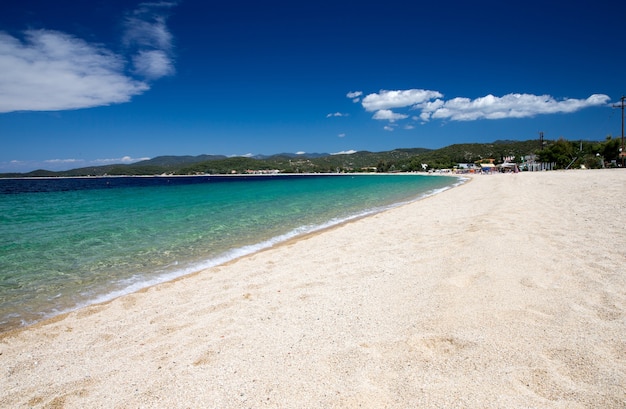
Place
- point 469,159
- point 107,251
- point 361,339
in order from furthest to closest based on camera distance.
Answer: point 469,159 → point 107,251 → point 361,339

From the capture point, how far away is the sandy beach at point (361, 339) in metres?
2.58

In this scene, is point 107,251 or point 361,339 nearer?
point 361,339

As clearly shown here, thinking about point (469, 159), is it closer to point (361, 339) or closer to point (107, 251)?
point (107, 251)

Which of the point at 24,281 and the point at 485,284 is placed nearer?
the point at 485,284

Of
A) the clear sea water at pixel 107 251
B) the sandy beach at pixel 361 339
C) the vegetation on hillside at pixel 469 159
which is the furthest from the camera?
the vegetation on hillside at pixel 469 159

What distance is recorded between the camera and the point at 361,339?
11.2ft

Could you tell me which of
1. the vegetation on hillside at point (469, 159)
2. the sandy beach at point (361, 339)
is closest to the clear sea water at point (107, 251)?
the sandy beach at point (361, 339)

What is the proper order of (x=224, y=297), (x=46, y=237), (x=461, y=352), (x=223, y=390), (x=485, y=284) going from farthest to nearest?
(x=46, y=237)
(x=224, y=297)
(x=485, y=284)
(x=461, y=352)
(x=223, y=390)

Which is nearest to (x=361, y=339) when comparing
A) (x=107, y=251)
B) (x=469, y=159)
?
(x=107, y=251)

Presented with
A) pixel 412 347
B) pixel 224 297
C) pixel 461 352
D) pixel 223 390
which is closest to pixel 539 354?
pixel 461 352

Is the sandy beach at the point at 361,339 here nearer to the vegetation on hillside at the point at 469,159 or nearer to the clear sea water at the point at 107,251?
the clear sea water at the point at 107,251

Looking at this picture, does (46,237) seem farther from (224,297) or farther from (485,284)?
(485,284)

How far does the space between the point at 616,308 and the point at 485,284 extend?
1.37 m

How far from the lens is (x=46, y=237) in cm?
1187
